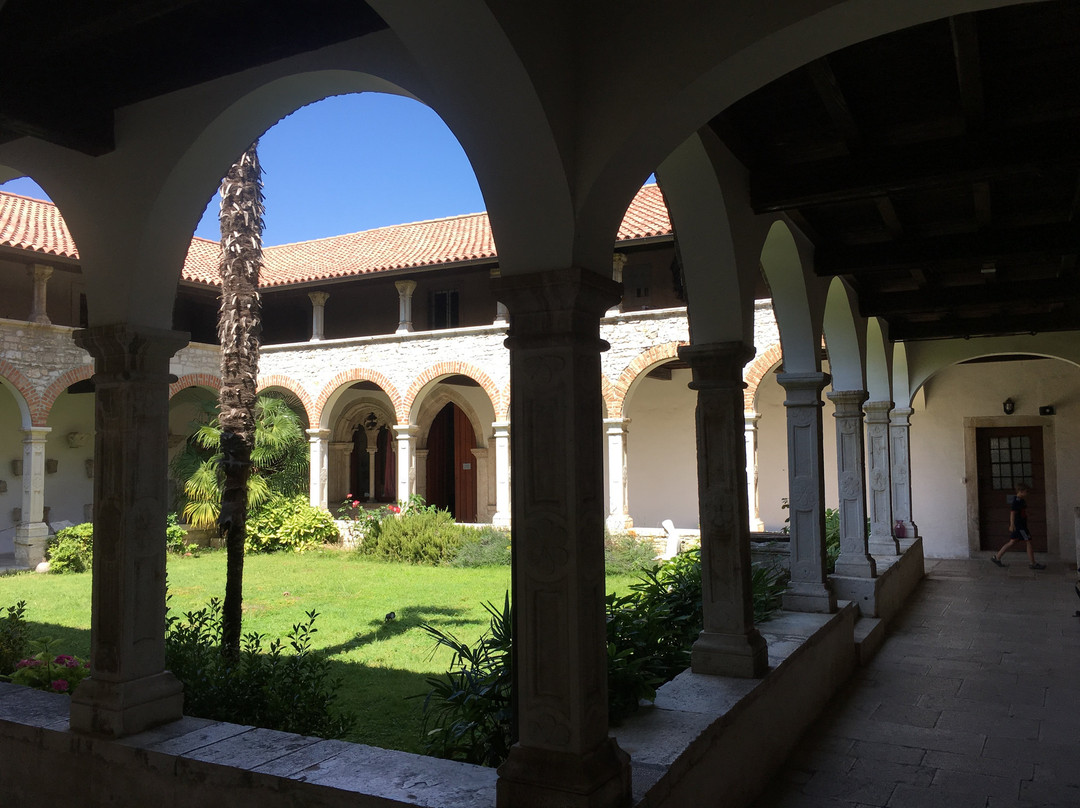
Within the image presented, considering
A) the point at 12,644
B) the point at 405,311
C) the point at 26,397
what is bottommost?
the point at 12,644

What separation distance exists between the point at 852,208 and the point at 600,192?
3959mm

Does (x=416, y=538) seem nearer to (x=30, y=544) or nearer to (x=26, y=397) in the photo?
(x=30, y=544)

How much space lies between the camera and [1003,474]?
1491 cm

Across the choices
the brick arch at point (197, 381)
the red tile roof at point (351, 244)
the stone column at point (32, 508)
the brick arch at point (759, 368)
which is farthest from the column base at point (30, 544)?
the brick arch at point (759, 368)

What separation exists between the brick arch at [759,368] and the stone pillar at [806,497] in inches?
319

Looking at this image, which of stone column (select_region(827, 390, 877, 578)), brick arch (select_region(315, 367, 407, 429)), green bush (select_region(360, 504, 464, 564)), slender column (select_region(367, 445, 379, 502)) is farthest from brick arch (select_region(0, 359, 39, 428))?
stone column (select_region(827, 390, 877, 578))

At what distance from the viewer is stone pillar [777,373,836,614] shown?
6.29m

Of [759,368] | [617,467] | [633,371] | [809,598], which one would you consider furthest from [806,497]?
[633,371]

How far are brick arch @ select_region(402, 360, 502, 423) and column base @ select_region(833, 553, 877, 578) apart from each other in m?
9.52

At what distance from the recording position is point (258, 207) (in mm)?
8398

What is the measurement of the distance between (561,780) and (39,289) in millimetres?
15866

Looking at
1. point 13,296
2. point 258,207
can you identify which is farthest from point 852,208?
point 13,296

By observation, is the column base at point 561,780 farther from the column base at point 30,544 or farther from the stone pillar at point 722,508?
the column base at point 30,544

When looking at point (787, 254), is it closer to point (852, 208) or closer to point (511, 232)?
point (852, 208)
